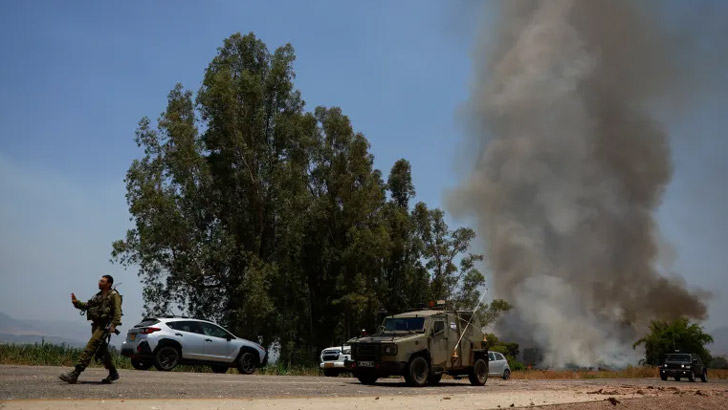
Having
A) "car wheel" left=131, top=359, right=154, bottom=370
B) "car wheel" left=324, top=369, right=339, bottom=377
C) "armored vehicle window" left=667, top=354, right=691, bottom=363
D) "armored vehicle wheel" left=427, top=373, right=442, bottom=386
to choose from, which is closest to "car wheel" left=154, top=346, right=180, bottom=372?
"car wheel" left=131, top=359, right=154, bottom=370

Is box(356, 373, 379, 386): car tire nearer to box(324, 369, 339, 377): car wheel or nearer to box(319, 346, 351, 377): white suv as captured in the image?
box(319, 346, 351, 377): white suv

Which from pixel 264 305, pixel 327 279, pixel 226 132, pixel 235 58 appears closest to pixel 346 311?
pixel 327 279

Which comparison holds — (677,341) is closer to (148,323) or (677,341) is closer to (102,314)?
(148,323)

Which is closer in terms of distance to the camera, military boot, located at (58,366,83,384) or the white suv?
military boot, located at (58,366,83,384)

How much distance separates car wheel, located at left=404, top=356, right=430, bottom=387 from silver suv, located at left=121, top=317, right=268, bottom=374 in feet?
26.6

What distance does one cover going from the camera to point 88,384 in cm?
1261

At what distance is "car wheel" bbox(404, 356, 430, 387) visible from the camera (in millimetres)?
17969

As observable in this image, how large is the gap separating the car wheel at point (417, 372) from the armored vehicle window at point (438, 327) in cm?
100

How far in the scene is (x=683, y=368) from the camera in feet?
124

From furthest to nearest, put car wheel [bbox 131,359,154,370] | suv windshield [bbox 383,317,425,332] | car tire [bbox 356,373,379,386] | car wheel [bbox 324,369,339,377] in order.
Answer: car wheel [bbox 324,369,339,377]
car wheel [bbox 131,359,154,370]
suv windshield [bbox 383,317,425,332]
car tire [bbox 356,373,379,386]

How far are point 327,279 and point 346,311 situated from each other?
3.55 meters

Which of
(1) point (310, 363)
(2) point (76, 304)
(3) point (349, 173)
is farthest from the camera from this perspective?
(3) point (349, 173)

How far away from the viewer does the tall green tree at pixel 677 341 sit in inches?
3019

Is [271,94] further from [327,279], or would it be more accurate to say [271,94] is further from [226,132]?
[327,279]
